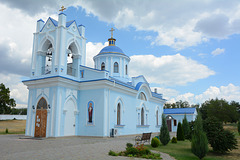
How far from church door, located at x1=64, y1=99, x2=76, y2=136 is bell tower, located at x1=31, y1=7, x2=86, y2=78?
261cm

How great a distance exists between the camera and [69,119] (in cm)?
1783

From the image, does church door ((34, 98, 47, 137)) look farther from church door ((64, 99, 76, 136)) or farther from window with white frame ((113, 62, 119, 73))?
window with white frame ((113, 62, 119, 73))

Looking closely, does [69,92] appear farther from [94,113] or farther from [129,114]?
[129,114]

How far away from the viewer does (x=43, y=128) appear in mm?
17016

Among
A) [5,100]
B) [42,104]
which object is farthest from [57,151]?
[5,100]

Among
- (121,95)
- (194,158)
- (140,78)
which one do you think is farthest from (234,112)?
(194,158)

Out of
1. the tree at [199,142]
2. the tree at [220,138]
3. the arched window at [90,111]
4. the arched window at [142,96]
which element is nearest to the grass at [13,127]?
the arched window at [90,111]

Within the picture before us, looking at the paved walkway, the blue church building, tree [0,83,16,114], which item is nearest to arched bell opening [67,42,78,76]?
the blue church building

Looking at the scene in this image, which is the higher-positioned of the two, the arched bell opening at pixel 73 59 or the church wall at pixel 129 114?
the arched bell opening at pixel 73 59

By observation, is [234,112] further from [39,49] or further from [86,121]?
[39,49]

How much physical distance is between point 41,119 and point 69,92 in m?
3.18

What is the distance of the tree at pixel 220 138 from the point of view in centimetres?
1088

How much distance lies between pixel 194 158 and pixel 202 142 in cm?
93

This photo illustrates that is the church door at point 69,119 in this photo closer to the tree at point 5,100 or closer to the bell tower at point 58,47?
the bell tower at point 58,47
